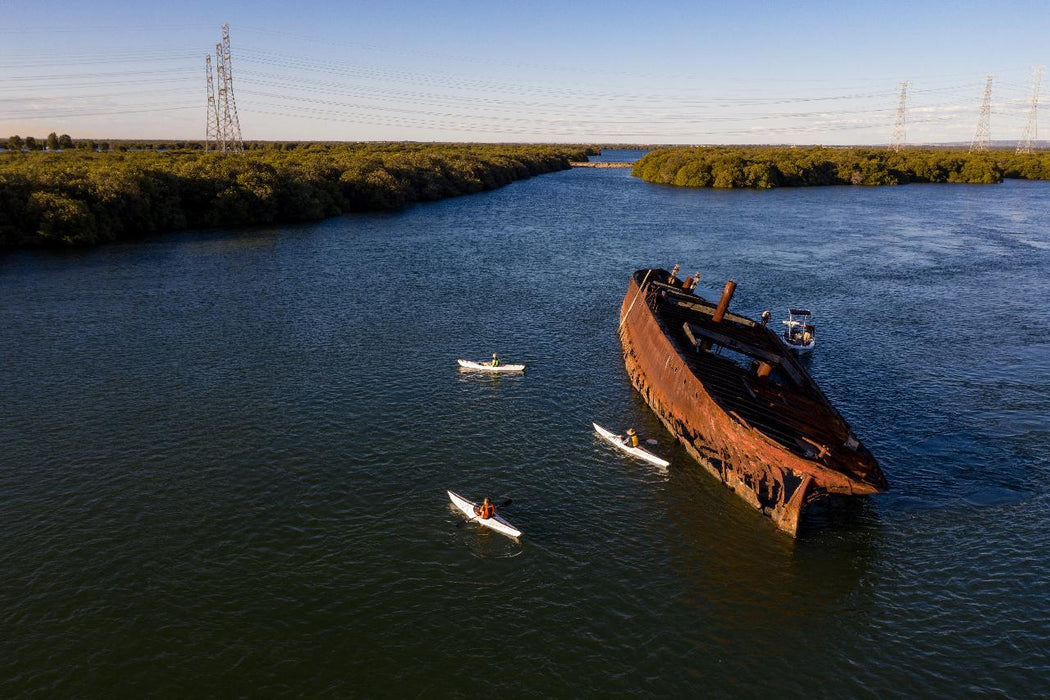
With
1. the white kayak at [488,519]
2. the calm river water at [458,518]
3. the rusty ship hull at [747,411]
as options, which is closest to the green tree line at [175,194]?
the calm river water at [458,518]

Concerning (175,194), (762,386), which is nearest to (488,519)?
(762,386)

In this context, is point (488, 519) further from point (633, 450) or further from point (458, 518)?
point (633, 450)

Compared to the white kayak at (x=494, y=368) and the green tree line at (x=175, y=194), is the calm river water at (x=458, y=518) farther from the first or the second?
the green tree line at (x=175, y=194)

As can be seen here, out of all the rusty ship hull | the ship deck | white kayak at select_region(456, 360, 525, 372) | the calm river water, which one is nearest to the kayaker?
the calm river water

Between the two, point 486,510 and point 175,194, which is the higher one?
Result: point 175,194

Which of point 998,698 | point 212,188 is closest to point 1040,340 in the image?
point 998,698

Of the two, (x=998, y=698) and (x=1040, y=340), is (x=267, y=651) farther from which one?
(x=1040, y=340)
